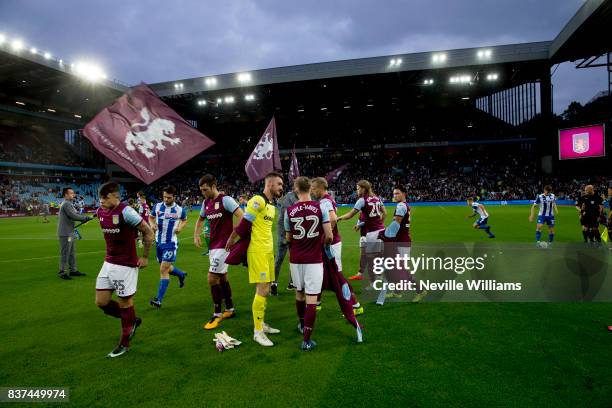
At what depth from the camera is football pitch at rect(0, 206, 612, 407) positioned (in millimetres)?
3406

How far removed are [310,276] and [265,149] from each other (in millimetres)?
8771

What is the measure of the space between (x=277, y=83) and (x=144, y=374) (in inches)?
1483

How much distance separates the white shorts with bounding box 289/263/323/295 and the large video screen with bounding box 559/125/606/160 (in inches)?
1581

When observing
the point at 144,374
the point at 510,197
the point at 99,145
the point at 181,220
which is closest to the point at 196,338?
the point at 144,374

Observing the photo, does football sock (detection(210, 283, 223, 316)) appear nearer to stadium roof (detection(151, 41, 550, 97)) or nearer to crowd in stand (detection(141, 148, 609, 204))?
stadium roof (detection(151, 41, 550, 97))

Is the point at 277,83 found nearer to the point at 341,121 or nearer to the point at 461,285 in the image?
the point at 341,121

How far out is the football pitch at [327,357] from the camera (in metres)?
3.41

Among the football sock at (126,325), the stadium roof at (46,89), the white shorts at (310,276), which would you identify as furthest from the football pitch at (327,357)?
the stadium roof at (46,89)

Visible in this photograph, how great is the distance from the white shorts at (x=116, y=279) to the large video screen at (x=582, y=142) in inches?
1652

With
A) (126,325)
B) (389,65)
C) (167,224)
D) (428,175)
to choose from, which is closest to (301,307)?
(126,325)

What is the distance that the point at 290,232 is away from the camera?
4.44 m

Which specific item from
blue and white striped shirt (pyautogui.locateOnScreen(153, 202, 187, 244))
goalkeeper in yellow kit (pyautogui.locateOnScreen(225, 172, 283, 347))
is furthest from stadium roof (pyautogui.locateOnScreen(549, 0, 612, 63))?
blue and white striped shirt (pyautogui.locateOnScreen(153, 202, 187, 244))

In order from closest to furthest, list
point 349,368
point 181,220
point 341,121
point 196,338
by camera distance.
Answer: point 349,368, point 196,338, point 181,220, point 341,121

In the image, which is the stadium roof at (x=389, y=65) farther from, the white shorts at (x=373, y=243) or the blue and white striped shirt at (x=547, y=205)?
the white shorts at (x=373, y=243)
